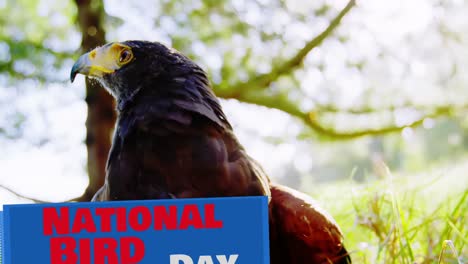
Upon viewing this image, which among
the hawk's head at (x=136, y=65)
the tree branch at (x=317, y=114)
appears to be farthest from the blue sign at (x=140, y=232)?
the tree branch at (x=317, y=114)

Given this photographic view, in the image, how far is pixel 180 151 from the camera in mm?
924

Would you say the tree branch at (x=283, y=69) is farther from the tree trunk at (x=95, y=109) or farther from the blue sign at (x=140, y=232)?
the blue sign at (x=140, y=232)

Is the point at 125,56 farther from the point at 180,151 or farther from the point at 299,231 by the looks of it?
the point at 299,231

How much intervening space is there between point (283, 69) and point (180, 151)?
96 cm

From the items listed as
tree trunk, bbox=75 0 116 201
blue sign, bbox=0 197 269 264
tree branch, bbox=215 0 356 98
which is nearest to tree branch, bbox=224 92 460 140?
tree branch, bbox=215 0 356 98

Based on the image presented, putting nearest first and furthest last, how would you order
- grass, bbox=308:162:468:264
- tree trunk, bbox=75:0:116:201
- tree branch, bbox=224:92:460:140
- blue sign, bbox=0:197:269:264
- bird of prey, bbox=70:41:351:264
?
blue sign, bbox=0:197:269:264, bird of prey, bbox=70:41:351:264, grass, bbox=308:162:468:264, tree trunk, bbox=75:0:116:201, tree branch, bbox=224:92:460:140

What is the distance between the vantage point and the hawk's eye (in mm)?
993

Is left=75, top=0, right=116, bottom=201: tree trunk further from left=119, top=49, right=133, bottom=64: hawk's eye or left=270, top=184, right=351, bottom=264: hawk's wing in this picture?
left=270, top=184, right=351, bottom=264: hawk's wing

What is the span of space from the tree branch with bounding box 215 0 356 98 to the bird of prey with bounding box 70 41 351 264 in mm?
801

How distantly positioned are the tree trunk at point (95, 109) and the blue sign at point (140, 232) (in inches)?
38.7

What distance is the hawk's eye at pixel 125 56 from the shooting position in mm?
993

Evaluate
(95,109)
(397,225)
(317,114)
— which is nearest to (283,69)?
(317,114)

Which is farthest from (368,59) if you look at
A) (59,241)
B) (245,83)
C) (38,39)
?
(59,241)

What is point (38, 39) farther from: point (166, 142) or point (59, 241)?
point (59, 241)
